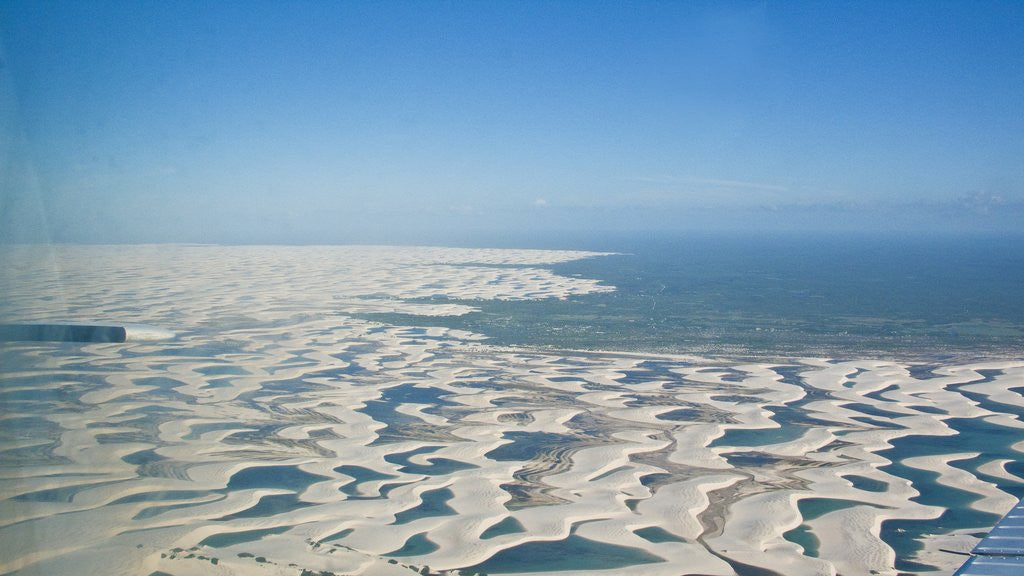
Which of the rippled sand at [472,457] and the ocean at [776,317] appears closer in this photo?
the rippled sand at [472,457]

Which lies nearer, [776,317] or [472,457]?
[472,457]

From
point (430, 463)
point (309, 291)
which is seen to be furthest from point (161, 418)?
point (309, 291)

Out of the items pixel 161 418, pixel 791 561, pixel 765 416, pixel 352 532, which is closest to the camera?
pixel 791 561

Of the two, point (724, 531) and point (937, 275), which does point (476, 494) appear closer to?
point (724, 531)

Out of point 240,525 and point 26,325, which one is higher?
point 26,325

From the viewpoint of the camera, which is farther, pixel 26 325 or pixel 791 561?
pixel 26 325

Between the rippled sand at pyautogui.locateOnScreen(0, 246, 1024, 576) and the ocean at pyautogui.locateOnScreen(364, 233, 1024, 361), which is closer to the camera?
the rippled sand at pyautogui.locateOnScreen(0, 246, 1024, 576)

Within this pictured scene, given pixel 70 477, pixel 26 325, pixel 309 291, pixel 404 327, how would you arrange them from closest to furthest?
pixel 70 477
pixel 26 325
pixel 404 327
pixel 309 291
